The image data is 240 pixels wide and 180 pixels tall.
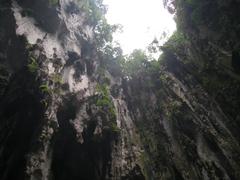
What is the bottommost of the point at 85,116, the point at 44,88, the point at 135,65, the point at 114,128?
the point at 114,128

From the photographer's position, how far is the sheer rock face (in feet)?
31.0

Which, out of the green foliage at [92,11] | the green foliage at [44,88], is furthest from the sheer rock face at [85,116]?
the green foliage at [92,11]

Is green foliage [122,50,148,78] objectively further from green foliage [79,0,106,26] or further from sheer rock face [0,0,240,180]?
green foliage [79,0,106,26]

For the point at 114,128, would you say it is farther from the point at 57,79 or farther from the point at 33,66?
the point at 33,66

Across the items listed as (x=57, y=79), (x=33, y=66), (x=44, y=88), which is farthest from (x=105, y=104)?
(x=33, y=66)

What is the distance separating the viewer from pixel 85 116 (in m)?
11.0

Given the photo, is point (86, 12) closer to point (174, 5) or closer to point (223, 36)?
point (174, 5)

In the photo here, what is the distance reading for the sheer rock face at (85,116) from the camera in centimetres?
945

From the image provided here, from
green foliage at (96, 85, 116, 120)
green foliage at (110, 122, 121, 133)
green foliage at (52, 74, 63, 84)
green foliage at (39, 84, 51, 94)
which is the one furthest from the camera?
green foliage at (96, 85, 116, 120)

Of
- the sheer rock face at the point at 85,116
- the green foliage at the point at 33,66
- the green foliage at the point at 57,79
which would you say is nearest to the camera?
the sheer rock face at the point at 85,116

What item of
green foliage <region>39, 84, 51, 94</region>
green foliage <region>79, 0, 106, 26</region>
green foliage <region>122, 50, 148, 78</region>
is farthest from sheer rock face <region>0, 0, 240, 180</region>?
green foliage <region>122, 50, 148, 78</region>

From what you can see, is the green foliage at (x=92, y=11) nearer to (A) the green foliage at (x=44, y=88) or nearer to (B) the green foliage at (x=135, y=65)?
(B) the green foliage at (x=135, y=65)

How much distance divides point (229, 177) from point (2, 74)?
31.8 ft

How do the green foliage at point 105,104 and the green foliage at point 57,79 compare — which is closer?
the green foliage at point 57,79
